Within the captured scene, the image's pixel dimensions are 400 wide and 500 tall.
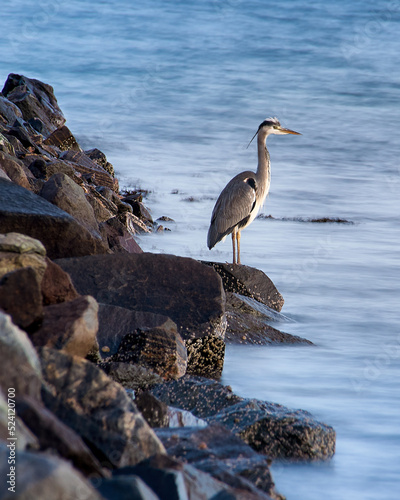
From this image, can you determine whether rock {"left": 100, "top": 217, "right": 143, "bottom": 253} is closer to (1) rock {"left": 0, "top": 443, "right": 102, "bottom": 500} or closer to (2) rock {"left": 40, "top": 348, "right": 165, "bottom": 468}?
(2) rock {"left": 40, "top": 348, "right": 165, "bottom": 468}

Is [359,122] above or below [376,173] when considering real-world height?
above

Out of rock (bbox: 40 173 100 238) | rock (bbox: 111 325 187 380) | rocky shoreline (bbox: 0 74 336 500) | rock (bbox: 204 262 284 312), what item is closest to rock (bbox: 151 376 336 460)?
rocky shoreline (bbox: 0 74 336 500)

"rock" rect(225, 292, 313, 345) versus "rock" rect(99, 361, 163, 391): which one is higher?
"rock" rect(225, 292, 313, 345)

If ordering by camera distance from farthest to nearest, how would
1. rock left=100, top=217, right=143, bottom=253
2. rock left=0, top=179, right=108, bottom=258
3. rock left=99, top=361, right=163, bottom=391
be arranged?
rock left=100, top=217, right=143, bottom=253 < rock left=0, top=179, right=108, bottom=258 < rock left=99, top=361, right=163, bottom=391

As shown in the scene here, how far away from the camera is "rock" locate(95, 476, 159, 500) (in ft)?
5.66

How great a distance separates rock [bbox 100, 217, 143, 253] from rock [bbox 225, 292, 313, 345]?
120cm

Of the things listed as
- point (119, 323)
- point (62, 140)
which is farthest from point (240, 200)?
point (119, 323)

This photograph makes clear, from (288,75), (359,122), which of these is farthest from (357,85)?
(359,122)

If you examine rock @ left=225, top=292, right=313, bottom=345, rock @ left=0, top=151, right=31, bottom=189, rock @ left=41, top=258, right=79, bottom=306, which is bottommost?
rock @ left=225, top=292, right=313, bottom=345

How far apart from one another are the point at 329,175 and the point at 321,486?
47.3 ft

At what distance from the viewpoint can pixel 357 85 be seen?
29.7m

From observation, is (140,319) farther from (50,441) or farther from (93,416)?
(50,441)

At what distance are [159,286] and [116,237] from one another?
1992mm

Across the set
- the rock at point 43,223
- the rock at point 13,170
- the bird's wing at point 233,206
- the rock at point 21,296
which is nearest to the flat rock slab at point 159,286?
the rock at point 43,223
